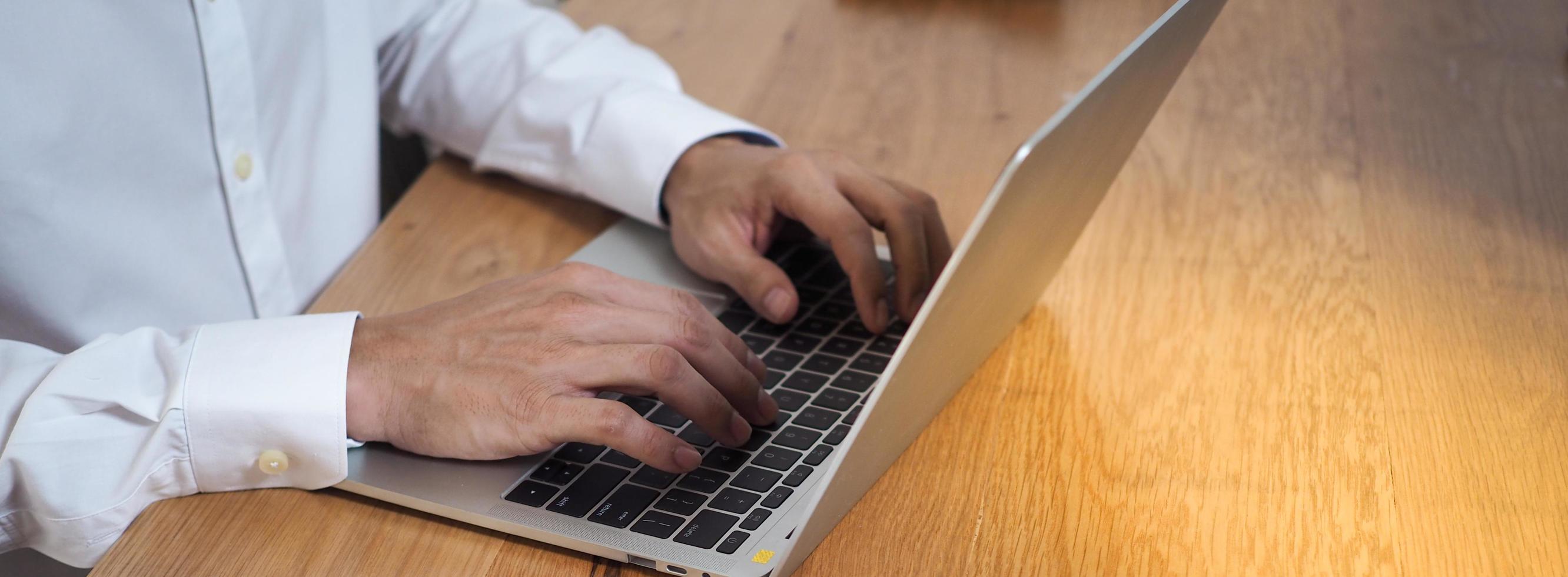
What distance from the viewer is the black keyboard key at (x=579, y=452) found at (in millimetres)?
548

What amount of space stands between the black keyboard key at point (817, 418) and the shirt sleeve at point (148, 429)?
23cm

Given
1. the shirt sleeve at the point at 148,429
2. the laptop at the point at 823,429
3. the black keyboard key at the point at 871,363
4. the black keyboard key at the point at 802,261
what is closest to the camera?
the laptop at the point at 823,429

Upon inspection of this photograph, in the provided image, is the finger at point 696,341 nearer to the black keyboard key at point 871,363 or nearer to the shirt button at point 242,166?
the black keyboard key at point 871,363

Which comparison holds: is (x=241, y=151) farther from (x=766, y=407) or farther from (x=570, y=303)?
(x=766, y=407)

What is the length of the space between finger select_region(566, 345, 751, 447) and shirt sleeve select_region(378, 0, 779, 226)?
0.24 m

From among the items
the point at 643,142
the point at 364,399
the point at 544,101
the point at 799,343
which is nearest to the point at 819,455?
the point at 799,343

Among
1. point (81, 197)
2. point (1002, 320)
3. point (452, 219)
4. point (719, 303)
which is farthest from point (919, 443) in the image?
point (81, 197)

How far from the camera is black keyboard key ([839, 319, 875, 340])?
66 centimetres

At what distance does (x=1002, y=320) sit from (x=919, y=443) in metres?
0.08

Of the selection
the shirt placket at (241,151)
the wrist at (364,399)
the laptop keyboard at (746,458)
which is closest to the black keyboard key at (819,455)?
the laptop keyboard at (746,458)

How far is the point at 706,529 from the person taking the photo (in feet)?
1.61

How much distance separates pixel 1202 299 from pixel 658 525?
0.38m

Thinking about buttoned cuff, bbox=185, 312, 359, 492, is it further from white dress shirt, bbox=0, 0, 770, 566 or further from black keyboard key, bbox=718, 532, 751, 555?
black keyboard key, bbox=718, 532, 751, 555

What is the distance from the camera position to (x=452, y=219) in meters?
0.79
